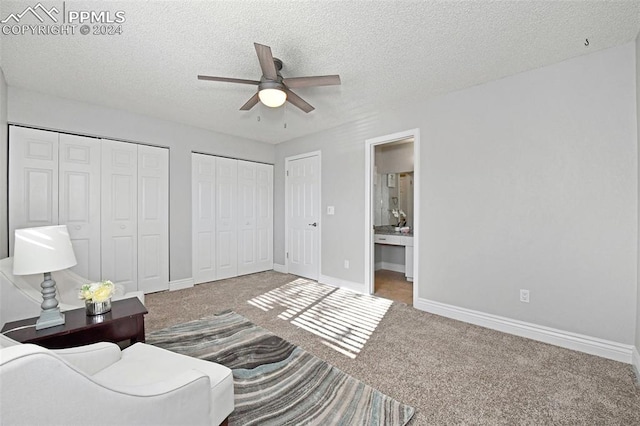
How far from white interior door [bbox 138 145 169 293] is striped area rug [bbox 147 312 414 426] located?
1549 millimetres

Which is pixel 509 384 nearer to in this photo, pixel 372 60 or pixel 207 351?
pixel 207 351

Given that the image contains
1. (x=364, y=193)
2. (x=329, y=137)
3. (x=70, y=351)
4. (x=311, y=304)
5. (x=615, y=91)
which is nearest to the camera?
(x=70, y=351)

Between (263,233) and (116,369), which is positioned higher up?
(263,233)

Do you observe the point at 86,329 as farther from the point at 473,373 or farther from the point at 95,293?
the point at 473,373

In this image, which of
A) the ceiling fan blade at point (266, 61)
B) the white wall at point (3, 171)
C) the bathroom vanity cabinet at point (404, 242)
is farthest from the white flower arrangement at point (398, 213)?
the white wall at point (3, 171)

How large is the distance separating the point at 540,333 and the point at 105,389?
3.19 metres

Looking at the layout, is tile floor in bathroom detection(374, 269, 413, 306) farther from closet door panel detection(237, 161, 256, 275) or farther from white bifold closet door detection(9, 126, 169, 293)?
white bifold closet door detection(9, 126, 169, 293)

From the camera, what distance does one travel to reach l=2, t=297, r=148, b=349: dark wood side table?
1.70 metres

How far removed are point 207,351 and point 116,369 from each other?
105cm

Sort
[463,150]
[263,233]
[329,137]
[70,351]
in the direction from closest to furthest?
1. [70,351]
2. [463,150]
3. [329,137]
4. [263,233]

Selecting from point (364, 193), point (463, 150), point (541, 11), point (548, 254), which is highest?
point (541, 11)

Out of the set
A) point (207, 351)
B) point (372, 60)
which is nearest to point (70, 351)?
point (207, 351)

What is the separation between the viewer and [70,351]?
1176mm

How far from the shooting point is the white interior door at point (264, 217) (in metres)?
5.25
